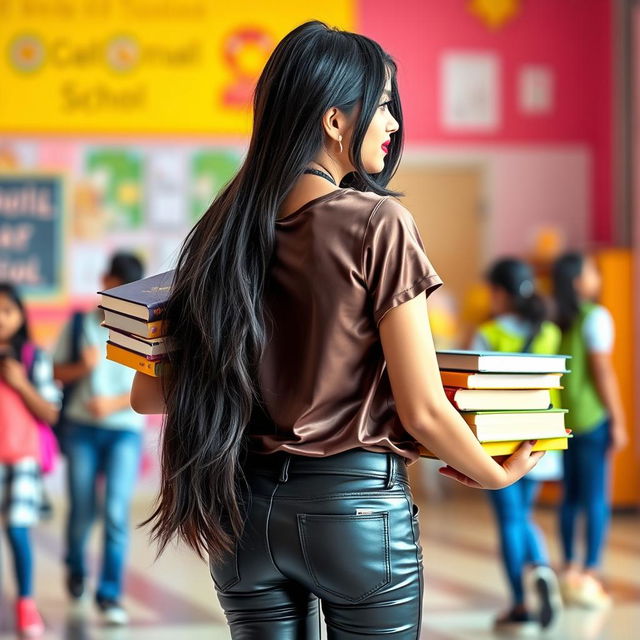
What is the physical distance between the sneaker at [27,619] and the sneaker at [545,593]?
5.93ft

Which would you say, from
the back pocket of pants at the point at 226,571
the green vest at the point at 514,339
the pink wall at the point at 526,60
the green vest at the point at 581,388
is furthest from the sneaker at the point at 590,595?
the pink wall at the point at 526,60

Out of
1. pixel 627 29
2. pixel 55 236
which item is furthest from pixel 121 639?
pixel 627 29

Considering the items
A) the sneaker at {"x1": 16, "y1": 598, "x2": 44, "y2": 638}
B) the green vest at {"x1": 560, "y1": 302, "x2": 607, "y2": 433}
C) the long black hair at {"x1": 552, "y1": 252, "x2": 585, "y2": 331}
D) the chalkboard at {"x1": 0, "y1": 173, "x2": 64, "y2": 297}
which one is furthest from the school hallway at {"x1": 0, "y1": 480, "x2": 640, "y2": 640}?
the chalkboard at {"x1": 0, "y1": 173, "x2": 64, "y2": 297}

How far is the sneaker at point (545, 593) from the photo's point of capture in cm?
436

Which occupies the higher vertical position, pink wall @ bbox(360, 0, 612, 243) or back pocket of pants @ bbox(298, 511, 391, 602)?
pink wall @ bbox(360, 0, 612, 243)

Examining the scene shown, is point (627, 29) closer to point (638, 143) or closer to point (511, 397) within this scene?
point (638, 143)

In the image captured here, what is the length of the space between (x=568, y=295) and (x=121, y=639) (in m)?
2.24

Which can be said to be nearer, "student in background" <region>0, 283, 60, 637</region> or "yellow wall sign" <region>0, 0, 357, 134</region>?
"student in background" <region>0, 283, 60, 637</region>

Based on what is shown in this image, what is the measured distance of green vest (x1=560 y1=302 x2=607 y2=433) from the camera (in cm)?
486

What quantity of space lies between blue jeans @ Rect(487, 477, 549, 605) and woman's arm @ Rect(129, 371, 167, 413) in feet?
8.91

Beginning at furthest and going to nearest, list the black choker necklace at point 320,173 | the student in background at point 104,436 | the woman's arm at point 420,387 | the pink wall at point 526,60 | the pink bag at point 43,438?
1. the pink wall at point 526,60
2. the student in background at point 104,436
3. the pink bag at point 43,438
4. the black choker necklace at point 320,173
5. the woman's arm at point 420,387

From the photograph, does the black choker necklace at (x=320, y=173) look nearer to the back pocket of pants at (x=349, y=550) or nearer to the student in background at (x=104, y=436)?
the back pocket of pants at (x=349, y=550)

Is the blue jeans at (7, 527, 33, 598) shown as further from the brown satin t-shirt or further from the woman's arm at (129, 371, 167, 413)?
the brown satin t-shirt

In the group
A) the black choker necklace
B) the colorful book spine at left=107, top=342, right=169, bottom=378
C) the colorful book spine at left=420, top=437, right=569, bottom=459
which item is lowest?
the colorful book spine at left=420, top=437, right=569, bottom=459
